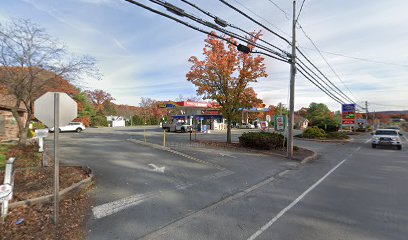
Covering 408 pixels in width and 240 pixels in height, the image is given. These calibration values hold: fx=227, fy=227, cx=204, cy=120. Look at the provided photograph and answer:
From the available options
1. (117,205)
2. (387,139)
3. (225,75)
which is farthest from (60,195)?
(387,139)

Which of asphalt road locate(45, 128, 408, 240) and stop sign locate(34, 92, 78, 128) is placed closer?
asphalt road locate(45, 128, 408, 240)

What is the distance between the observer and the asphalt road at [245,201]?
4.35 metres

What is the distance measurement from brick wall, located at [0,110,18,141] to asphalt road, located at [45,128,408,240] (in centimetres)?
1341

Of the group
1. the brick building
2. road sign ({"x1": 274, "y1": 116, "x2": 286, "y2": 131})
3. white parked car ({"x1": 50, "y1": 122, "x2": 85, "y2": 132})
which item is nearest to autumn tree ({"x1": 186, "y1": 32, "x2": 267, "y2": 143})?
road sign ({"x1": 274, "y1": 116, "x2": 286, "y2": 131})

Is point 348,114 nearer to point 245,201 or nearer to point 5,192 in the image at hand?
point 245,201

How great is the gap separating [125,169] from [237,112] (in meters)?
10.1

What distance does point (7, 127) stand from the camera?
1858 cm

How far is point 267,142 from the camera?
15.1m

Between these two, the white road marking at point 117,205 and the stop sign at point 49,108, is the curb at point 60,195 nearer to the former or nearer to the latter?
the white road marking at point 117,205

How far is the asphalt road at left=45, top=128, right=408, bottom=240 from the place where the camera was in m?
4.35

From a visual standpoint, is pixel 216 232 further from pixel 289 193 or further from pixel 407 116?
pixel 407 116

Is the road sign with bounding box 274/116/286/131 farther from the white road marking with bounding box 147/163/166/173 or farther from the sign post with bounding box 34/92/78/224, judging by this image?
the sign post with bounding box 34/92/78/224

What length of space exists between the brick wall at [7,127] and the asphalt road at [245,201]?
1341 cm

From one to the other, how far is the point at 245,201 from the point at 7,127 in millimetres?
21305
